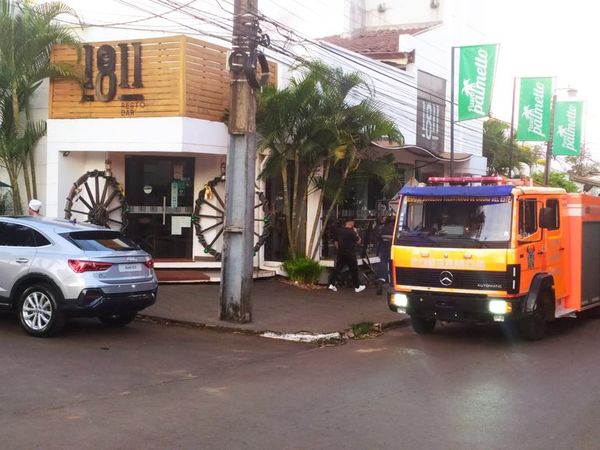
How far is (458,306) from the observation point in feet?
31.7

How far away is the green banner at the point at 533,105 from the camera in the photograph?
2144 centimetres

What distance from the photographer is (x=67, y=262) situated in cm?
927

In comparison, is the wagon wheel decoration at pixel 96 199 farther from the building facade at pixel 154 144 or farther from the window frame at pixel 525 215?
the window frame at pixel 525 215

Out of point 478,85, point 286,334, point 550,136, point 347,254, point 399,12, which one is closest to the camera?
point 286,334

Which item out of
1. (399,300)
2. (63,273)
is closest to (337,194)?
(399,300)

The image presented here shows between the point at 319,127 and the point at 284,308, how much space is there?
13.5 ft

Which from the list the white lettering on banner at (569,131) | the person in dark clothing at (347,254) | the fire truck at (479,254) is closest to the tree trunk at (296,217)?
the person in dark clothing at (347,254)

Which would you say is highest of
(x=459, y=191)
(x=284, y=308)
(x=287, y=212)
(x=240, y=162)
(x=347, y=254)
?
(x=240, y=162)

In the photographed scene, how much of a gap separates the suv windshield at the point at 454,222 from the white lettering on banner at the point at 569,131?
53.9 ft

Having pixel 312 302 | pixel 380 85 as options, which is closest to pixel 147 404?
pixel 312 302

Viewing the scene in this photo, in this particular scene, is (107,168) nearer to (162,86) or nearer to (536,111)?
(162,86)

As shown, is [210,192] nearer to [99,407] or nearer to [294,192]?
[294,192]

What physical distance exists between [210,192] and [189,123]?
2.12 meters

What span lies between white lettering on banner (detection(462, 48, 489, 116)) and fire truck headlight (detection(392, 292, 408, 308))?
9376 mm
